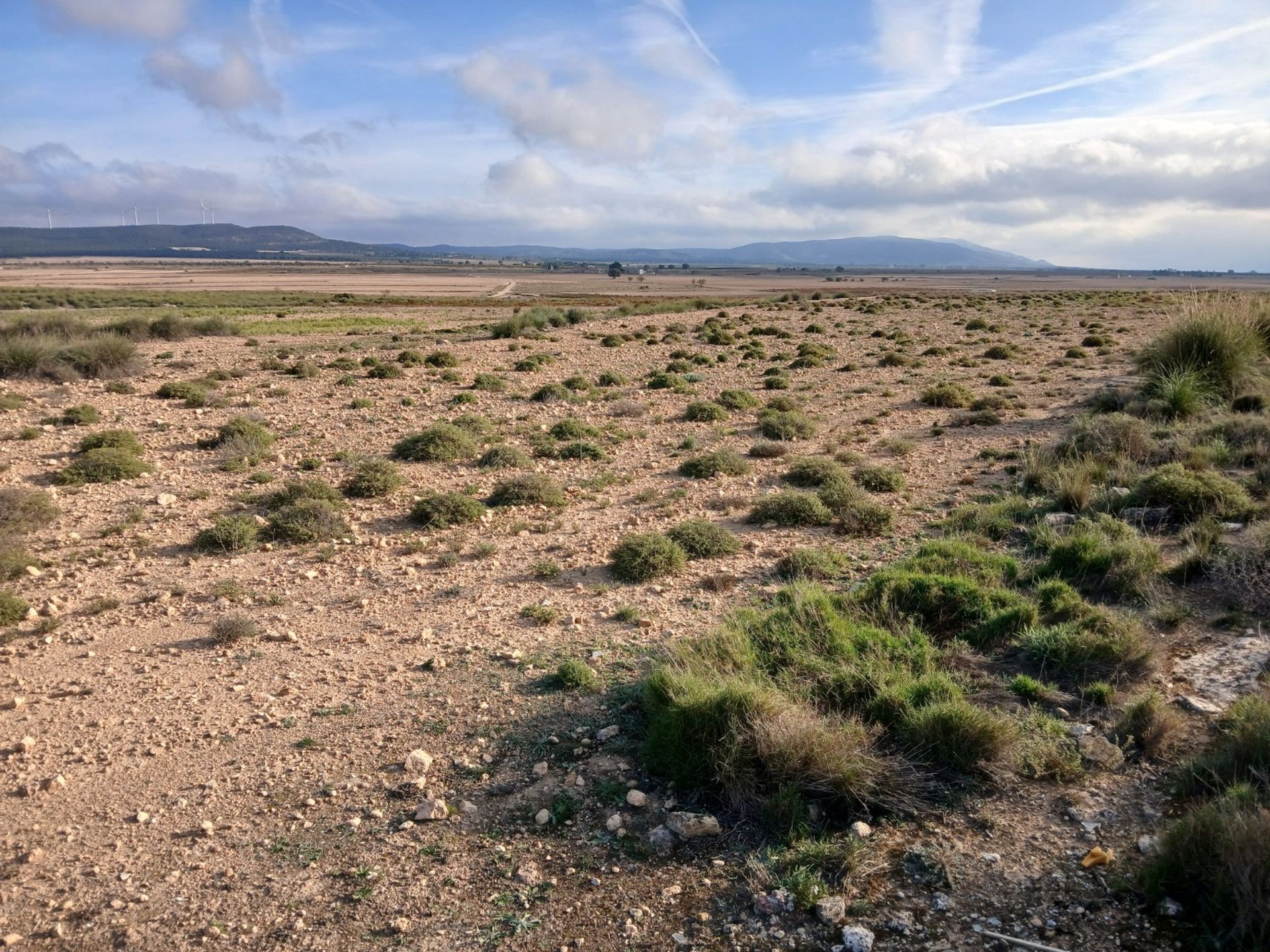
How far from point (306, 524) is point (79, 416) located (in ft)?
28.2

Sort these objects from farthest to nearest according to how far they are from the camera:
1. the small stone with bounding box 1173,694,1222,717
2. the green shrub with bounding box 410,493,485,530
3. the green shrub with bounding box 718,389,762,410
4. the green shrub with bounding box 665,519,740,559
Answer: the green shrub with bounding box 718,389,762,410 < the green shrub with bounding box 410,493,485,530 < the green shrub with bounding box 665,519,740,559 < the small stone with bounding box 1173,694,1222,717

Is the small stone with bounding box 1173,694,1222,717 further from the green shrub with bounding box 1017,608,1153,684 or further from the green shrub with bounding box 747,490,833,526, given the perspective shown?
the green shrub with bounding box 747,490,833,526

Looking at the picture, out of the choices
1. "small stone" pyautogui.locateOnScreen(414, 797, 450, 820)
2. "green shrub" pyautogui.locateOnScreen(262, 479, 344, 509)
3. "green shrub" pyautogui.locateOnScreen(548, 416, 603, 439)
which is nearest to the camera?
"small stone" pyautogui.locateOnScreen(414, 797, 450, 820)

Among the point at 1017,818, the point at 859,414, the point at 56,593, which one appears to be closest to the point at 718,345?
the point at 859,414

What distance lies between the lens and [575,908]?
153 inches

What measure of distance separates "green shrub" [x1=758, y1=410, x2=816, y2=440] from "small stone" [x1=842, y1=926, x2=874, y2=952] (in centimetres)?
1161

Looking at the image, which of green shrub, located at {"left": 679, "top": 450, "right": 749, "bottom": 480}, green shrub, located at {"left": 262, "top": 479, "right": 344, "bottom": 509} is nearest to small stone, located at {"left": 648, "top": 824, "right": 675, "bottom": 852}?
green shrub, located at {"left": 262, "top": 479, "right": 344, "bottom": 509}

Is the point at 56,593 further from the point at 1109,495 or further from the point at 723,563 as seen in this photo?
the point at 1109,495

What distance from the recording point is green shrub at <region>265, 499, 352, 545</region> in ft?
30.0

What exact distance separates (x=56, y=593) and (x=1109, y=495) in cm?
1098

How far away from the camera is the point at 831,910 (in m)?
3.77

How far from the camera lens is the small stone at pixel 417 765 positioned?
4.89 meters

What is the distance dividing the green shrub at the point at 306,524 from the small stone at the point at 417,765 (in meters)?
4.83

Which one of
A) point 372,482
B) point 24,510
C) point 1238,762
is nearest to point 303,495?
point 372,482
